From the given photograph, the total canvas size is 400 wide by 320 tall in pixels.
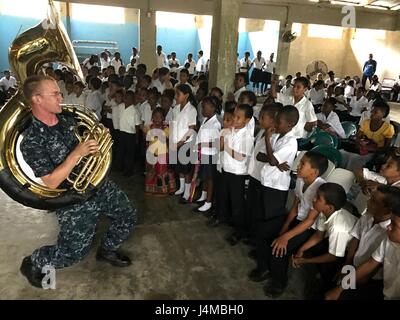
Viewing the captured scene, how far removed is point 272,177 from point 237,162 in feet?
1.62

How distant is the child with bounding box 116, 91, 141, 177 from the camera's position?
5.00 meters

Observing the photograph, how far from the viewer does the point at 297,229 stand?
2.66 metres

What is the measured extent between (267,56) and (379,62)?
17.2 feet

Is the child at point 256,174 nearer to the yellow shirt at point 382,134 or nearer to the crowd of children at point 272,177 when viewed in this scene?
the crowd of children at point 272,177

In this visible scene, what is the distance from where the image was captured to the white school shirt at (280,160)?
116 inches

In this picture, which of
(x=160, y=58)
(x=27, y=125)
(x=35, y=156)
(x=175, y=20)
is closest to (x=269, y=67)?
(x=160, y=58)

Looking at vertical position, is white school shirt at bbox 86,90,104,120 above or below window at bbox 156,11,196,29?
below

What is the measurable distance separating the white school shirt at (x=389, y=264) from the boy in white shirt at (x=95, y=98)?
5087 millimetres

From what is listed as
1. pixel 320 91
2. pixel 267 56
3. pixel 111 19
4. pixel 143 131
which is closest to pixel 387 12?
pixel 267 56

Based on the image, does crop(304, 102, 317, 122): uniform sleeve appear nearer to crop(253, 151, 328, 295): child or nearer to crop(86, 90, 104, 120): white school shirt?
crop(253, 151, 328, 295): child

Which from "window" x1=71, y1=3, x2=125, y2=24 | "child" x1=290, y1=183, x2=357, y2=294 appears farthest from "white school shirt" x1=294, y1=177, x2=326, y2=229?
"window" x1=71, y1=3, x2=125, y2=24

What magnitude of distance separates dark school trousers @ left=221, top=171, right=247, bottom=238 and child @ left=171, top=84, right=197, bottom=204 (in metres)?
0.92

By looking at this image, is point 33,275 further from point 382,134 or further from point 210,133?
point 382,134
